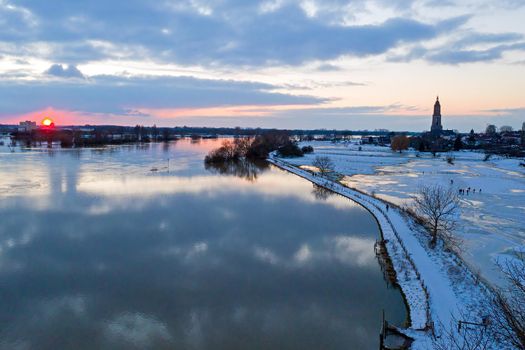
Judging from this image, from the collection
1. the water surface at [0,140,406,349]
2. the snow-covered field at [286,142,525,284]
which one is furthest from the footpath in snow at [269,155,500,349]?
the snow-covered field at [286,142,525,284]

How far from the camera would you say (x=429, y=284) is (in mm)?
10406

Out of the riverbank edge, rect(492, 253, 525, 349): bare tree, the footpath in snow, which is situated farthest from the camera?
the riverbank edge

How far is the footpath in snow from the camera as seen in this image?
8508mm

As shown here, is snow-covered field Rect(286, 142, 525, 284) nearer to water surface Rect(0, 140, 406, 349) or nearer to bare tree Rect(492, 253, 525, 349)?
bare tree Rect(492, 253, 525, 349)

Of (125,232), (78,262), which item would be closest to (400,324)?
(78,262)

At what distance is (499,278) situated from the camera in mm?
10719

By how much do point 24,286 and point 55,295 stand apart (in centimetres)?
112

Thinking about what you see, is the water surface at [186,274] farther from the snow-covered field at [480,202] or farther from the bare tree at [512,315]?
the snow-covered field at [480,202]

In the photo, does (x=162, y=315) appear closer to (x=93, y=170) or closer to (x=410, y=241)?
(x=410, y=241)

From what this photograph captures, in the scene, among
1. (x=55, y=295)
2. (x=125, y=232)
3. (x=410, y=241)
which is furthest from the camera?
(x=125, y=232)

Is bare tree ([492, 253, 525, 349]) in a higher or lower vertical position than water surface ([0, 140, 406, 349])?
higher

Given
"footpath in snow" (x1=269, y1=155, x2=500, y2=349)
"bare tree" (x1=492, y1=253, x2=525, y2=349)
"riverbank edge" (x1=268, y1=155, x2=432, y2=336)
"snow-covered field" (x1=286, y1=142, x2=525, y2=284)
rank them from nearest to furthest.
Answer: "bare tree" (x1=492, y1=253, x2=525, y2=349) < "footpath in snow" (x1=269, y1=155, x2=500, y2=349) < "riverbank edge" (x1=268, y1=155, x2=432, y2=336) < "snow-covered field" (x1=286, y1=142, x2=525, y2=284)

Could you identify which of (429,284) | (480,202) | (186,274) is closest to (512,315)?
(429,284)

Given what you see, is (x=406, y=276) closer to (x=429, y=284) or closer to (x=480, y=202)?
(x=429, y=284)
